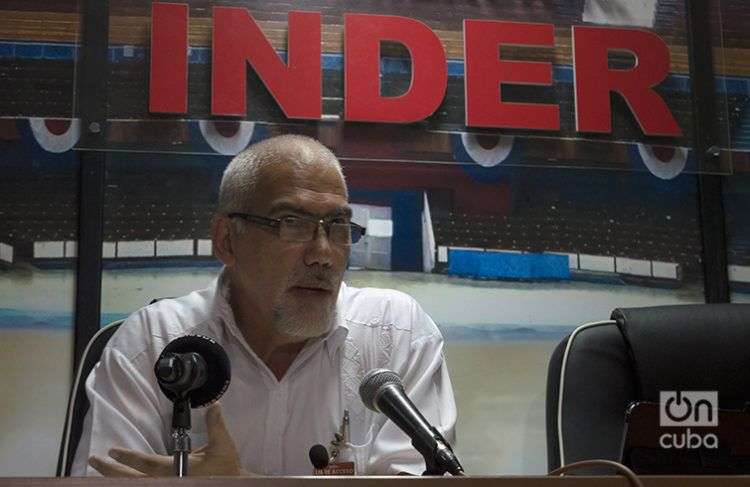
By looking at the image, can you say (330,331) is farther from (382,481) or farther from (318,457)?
(382,481)

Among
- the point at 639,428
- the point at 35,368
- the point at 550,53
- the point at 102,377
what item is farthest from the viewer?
the point at 550,53

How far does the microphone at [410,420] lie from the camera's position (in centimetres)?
125

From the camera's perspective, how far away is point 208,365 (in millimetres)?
1340

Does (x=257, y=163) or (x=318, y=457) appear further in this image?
(x=257, y=163)

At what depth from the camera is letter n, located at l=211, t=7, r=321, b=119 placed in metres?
2.71

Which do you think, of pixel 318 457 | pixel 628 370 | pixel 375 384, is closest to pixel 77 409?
pixel 318 457

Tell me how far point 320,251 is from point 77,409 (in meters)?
0.60

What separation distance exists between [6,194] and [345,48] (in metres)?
1.01

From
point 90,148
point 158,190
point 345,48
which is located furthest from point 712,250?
point 90,148

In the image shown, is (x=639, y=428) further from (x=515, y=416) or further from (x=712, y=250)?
(x=712, y=250)

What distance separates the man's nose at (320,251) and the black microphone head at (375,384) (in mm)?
712

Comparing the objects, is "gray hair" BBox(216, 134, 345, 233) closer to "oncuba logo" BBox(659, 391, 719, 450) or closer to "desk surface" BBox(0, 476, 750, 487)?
"oncuba logo" BBox(659, 391, 719, 450)

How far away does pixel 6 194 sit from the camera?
2.59m

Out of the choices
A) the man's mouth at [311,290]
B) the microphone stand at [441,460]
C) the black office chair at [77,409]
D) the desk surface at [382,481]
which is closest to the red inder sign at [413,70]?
the man's mouth at [311,290]
